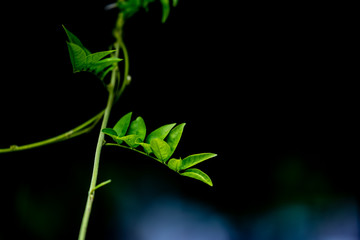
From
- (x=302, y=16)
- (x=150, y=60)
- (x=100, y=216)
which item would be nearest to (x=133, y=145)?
(x=150, y=60)

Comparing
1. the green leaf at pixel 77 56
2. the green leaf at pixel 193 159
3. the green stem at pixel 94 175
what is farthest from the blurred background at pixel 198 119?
the green leaf at pixel 193 159

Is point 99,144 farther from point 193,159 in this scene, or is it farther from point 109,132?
point 193,159

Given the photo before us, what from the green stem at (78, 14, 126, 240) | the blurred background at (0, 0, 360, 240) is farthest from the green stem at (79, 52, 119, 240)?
the blurred background at (0, 0, 360, 240)

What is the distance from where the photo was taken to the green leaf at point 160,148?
41 cm

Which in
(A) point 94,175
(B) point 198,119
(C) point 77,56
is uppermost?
(B) point 198,119

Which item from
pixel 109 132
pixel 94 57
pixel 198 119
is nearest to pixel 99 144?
pixel 109 132

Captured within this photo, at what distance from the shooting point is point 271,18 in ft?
5.89

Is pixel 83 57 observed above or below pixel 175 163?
above

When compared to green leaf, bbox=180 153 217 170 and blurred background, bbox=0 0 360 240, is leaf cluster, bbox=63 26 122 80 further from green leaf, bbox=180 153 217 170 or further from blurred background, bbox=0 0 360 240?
blurred background, bbox=0 0 360 240

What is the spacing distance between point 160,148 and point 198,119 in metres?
1.56

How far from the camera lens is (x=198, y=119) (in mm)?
1970

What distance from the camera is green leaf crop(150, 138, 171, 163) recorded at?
41 cm

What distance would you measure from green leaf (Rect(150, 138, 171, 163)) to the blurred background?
871mm

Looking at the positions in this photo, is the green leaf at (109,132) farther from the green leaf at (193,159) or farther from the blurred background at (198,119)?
the blurred background at (198,119)
